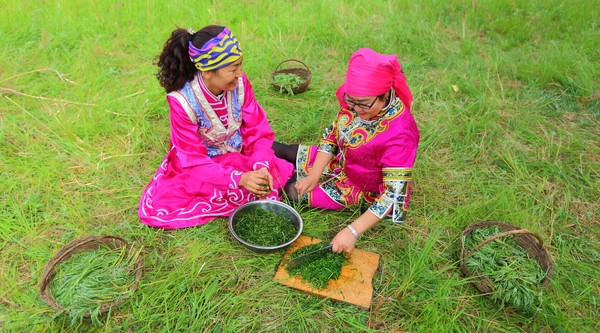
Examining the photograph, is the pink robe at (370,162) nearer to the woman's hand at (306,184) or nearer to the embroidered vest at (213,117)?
the woman's hand at (306,184)

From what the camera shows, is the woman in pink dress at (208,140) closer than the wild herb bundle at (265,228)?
Yes

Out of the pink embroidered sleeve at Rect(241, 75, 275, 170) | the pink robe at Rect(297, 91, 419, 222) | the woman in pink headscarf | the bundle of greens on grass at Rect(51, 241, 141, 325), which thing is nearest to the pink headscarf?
the woman in pink headscarf

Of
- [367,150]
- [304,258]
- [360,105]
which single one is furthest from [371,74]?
[304,258]

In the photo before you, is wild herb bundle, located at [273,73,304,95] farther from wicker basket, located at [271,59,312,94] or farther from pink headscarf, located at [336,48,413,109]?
pink headscarf, located at [336,48,413,109]

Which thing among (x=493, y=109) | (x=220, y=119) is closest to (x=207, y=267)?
(x=220, y=119)

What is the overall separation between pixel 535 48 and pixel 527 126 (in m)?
1.46

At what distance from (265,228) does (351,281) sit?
0.59m

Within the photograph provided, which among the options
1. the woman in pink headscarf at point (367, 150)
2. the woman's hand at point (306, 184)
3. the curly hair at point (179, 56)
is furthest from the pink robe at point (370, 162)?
the curly hair at point (179, 56)

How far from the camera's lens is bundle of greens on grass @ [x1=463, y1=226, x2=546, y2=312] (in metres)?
2.00

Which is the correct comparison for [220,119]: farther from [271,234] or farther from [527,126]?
[527,126]

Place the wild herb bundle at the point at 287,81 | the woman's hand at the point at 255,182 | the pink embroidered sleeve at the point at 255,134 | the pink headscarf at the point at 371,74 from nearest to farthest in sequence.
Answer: the pink headscarf at the point at 371,74
the woman's hand at the point at 255,182
the pink embroidered sleeve at the point at 255,134
the wild herb bundle at the point at 287,81

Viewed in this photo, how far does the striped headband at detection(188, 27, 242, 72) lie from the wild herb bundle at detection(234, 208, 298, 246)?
92cm

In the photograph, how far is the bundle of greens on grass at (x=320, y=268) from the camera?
6.97 ft

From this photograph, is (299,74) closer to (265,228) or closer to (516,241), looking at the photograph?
(265,228)
